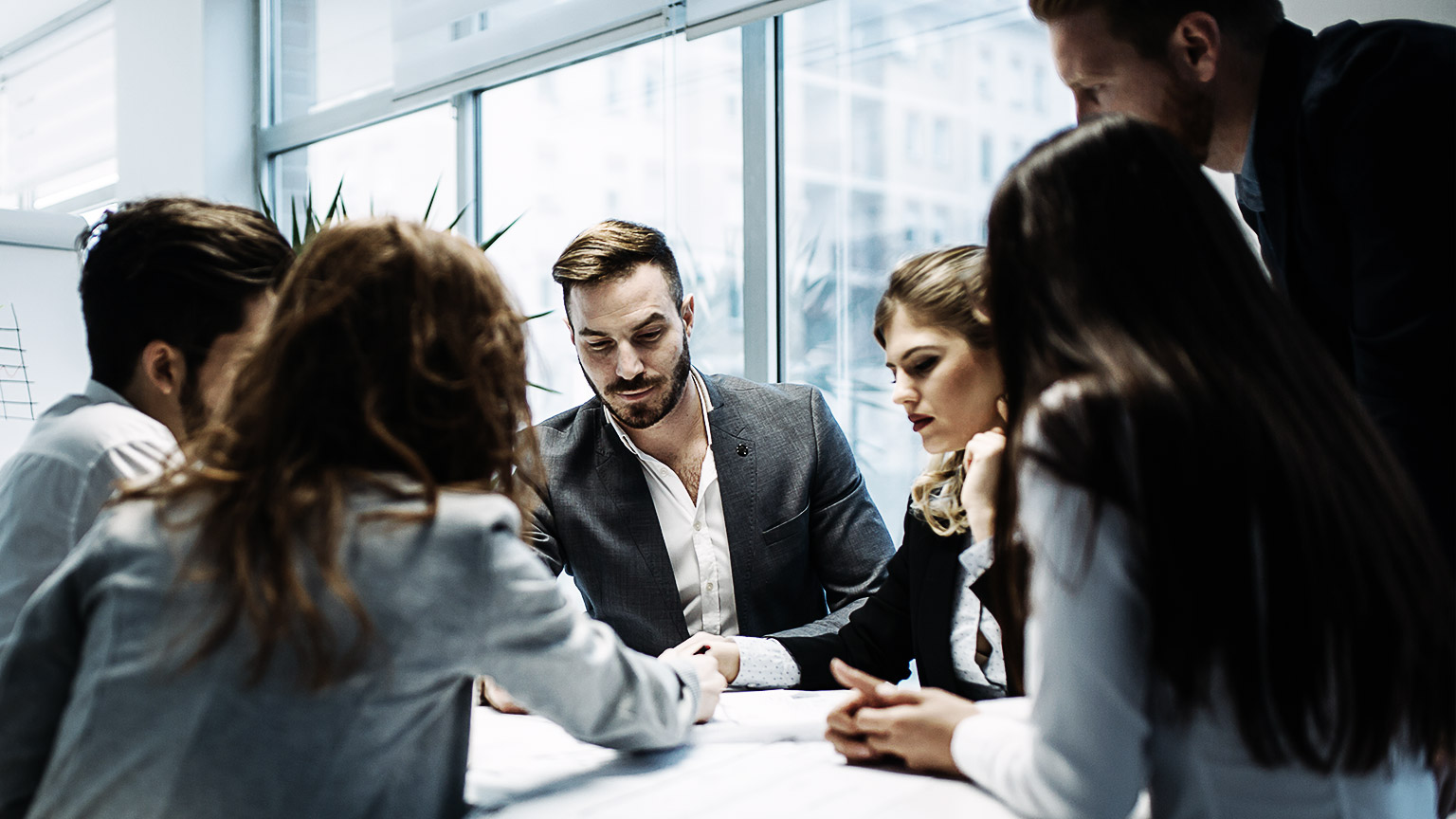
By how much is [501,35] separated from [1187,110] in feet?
9.09

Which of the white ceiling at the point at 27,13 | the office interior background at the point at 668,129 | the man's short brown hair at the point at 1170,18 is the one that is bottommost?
the man's short brown hair at the point at 1170,18

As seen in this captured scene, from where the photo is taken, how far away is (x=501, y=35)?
11.7ft

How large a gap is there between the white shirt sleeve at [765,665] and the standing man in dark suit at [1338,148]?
0.89 meters

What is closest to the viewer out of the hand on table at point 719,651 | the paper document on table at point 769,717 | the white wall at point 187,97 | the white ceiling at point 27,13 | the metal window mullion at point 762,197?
the paper document on table at point 769,717

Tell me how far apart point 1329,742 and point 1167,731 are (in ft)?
0.37

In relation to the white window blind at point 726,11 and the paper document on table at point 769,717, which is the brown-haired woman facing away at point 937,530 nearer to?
the paper document on table at point 769,717

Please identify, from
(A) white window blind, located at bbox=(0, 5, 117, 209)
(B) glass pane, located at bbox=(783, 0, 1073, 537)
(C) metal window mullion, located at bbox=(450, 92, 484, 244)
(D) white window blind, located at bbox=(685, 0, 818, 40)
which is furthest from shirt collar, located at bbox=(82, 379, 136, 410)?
(A) white window blind, located at bbox=(0, 5, 117, 209)

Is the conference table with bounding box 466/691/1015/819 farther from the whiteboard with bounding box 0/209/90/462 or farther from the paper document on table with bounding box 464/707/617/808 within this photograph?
the whiteboard with bounding box 0/209/90/462

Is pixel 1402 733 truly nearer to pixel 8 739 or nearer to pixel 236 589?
pixel 236 589

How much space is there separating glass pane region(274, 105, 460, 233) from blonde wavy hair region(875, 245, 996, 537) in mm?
2650

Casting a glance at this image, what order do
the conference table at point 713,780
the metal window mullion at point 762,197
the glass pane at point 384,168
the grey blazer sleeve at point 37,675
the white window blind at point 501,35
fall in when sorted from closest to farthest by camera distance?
the grey blazer sleeve at point 37,675
the conference table at point 713,780
the metal window mullion at point 762,197
the white window blind at point 501,35
the glass pane at point 384,168

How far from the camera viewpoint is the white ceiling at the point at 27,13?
5.43m

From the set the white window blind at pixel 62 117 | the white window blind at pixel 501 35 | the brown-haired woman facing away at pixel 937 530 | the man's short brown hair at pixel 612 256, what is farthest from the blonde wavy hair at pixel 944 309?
the white window blind at pixel 62 117

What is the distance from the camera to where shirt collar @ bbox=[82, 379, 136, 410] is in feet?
4.22
